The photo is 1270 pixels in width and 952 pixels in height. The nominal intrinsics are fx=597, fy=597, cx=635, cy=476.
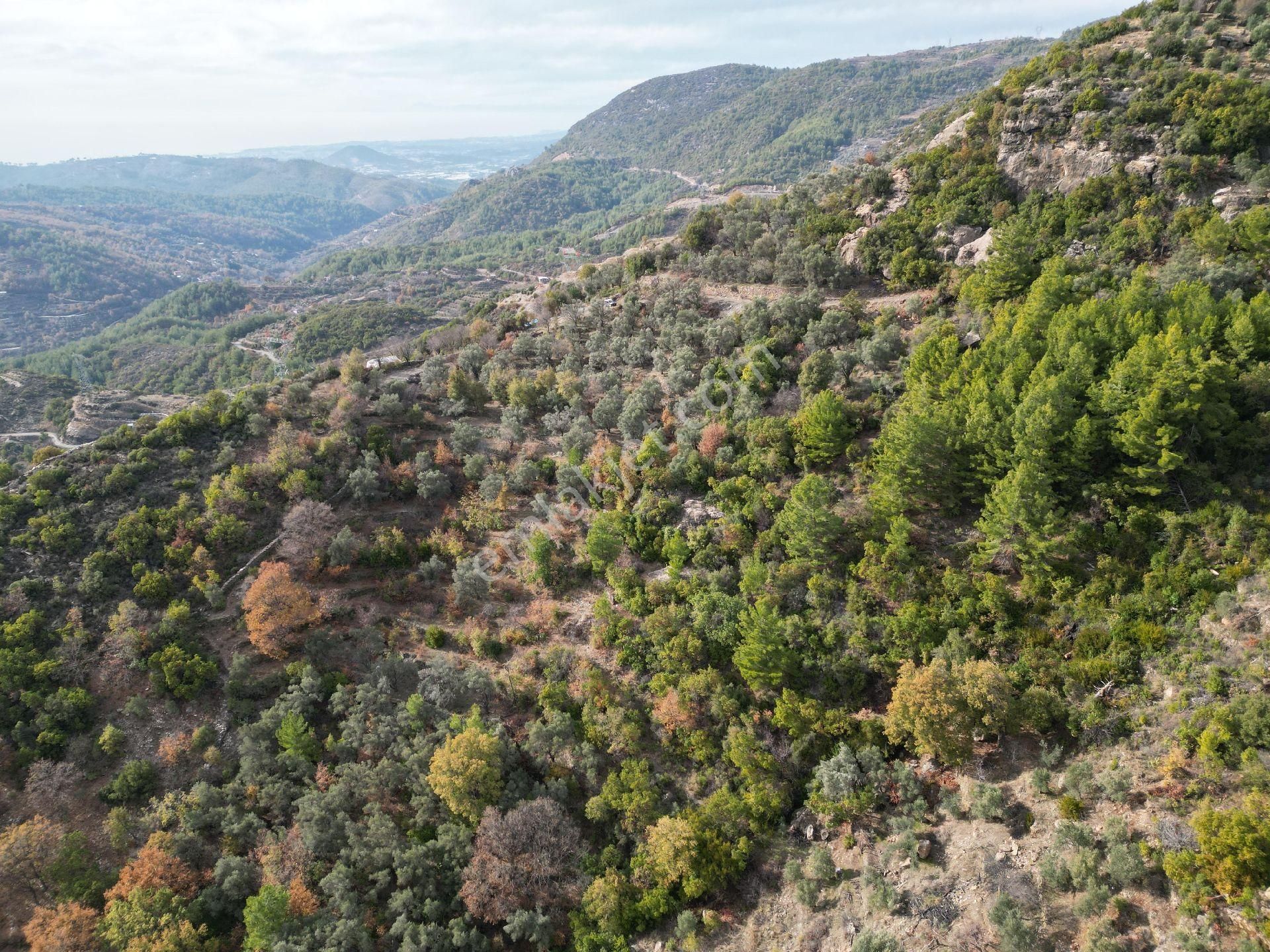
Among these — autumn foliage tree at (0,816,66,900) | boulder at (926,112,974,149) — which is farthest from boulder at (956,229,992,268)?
autumn foliage tree at (0,816,66,900)

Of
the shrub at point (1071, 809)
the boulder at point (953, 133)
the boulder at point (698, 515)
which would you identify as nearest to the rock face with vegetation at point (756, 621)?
the shrub at point (1071, 809)

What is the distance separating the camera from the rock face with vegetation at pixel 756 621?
20.5 meters

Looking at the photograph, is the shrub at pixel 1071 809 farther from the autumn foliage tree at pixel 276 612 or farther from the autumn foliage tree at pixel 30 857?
the autumn foliage tree at pixel 30 857

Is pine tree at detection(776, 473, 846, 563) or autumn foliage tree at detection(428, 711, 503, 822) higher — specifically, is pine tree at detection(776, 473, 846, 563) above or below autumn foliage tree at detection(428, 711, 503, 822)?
above

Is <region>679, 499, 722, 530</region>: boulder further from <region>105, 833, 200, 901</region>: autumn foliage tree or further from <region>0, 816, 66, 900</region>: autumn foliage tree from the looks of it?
<region>0, 816, 66, 900</region>: autumn foliage tree

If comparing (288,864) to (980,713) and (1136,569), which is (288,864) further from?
(1136,569)

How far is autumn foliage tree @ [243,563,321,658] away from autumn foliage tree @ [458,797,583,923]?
16.9 meters

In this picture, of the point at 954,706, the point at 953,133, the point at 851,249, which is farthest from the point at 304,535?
the point at 953,133

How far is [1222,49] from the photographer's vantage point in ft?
144

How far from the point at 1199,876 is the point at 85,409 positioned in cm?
12173

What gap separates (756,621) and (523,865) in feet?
44.4

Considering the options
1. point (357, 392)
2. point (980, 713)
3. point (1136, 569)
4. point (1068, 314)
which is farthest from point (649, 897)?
point (357, 392)

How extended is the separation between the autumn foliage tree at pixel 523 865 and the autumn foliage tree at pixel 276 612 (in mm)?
16924

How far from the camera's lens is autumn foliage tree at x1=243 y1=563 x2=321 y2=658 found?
32.9 metres
